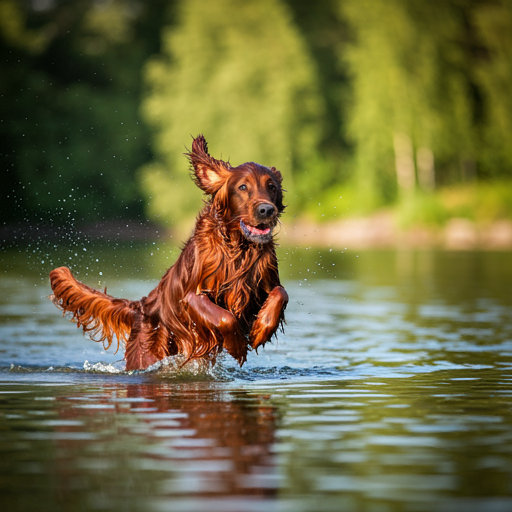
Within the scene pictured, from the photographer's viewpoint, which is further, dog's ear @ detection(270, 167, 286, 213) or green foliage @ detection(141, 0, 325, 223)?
green foliage @ detection(141, 0, 325, 223)

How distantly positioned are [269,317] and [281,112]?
40.3 metres

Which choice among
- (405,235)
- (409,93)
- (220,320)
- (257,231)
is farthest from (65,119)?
(220,320)

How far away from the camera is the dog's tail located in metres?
8.04

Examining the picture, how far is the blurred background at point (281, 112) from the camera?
43000 millimetres

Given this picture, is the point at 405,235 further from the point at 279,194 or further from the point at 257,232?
the point at 257,232

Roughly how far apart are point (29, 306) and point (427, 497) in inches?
470

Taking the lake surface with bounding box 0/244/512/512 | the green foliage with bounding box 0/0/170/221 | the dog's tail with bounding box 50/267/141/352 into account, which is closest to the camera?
the lake surface with bounding box 0/244/512/512

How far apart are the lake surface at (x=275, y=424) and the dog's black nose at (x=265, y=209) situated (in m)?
1.13

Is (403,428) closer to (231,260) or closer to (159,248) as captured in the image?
(231,260)

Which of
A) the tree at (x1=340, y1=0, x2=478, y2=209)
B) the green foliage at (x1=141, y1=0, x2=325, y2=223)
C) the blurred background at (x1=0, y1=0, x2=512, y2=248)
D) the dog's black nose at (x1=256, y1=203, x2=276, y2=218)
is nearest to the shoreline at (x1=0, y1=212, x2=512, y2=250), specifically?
the blurred background at (x1=0, y1=0, x2=512, y2=248)

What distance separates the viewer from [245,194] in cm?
723

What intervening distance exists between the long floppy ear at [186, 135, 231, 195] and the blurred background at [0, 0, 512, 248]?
30.3 metres

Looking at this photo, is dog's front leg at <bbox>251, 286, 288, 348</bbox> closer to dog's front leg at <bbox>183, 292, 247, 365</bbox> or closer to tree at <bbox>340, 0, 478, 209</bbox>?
dog's front leg at <bbox>183, 292, 247, 365</bbox>

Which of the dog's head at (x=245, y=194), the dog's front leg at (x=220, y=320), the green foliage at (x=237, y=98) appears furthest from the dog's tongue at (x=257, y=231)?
the green foliage at (x=237, y=98)
